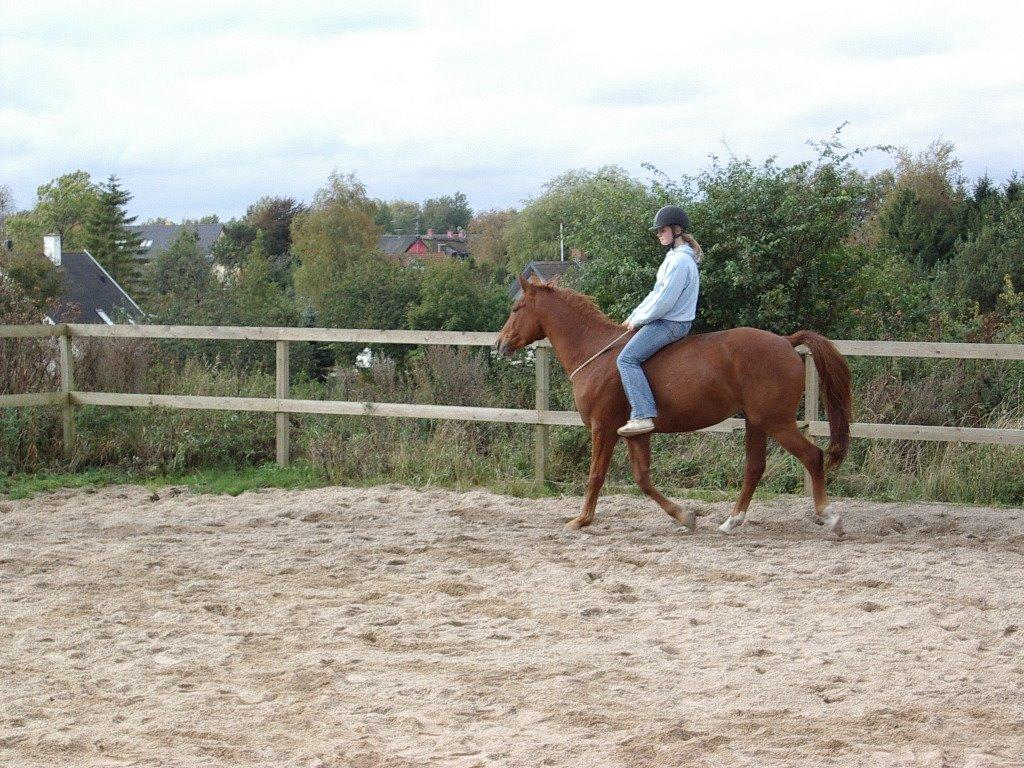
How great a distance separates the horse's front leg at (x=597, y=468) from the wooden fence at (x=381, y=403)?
4.01 feet

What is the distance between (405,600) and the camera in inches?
224

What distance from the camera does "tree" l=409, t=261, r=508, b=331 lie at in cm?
2848

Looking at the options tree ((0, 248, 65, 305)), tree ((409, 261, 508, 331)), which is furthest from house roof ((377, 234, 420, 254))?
tree ((409, 261, 508, 331))

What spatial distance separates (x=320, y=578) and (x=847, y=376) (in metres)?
3.72

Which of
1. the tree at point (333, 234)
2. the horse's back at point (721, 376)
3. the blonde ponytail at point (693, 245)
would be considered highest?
the tree at point (333, 234)

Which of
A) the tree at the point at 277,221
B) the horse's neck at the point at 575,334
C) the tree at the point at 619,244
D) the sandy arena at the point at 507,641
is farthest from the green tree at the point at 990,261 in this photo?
the tree at the point at 277,221

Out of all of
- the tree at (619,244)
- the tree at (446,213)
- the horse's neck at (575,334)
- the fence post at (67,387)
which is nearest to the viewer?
the horse's neck at (575,334)

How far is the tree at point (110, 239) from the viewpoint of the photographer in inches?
2437

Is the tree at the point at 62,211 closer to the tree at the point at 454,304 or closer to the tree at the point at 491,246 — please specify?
the tree at the point at 491,246

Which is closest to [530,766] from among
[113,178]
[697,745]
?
[697,745]

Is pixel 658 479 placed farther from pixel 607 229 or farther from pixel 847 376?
pixel 607 229

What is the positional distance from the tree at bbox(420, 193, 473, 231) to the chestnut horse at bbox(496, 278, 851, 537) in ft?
415

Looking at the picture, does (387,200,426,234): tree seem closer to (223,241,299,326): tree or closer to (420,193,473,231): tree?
(420,193,473,231): tree

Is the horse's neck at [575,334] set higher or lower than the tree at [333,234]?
lower
